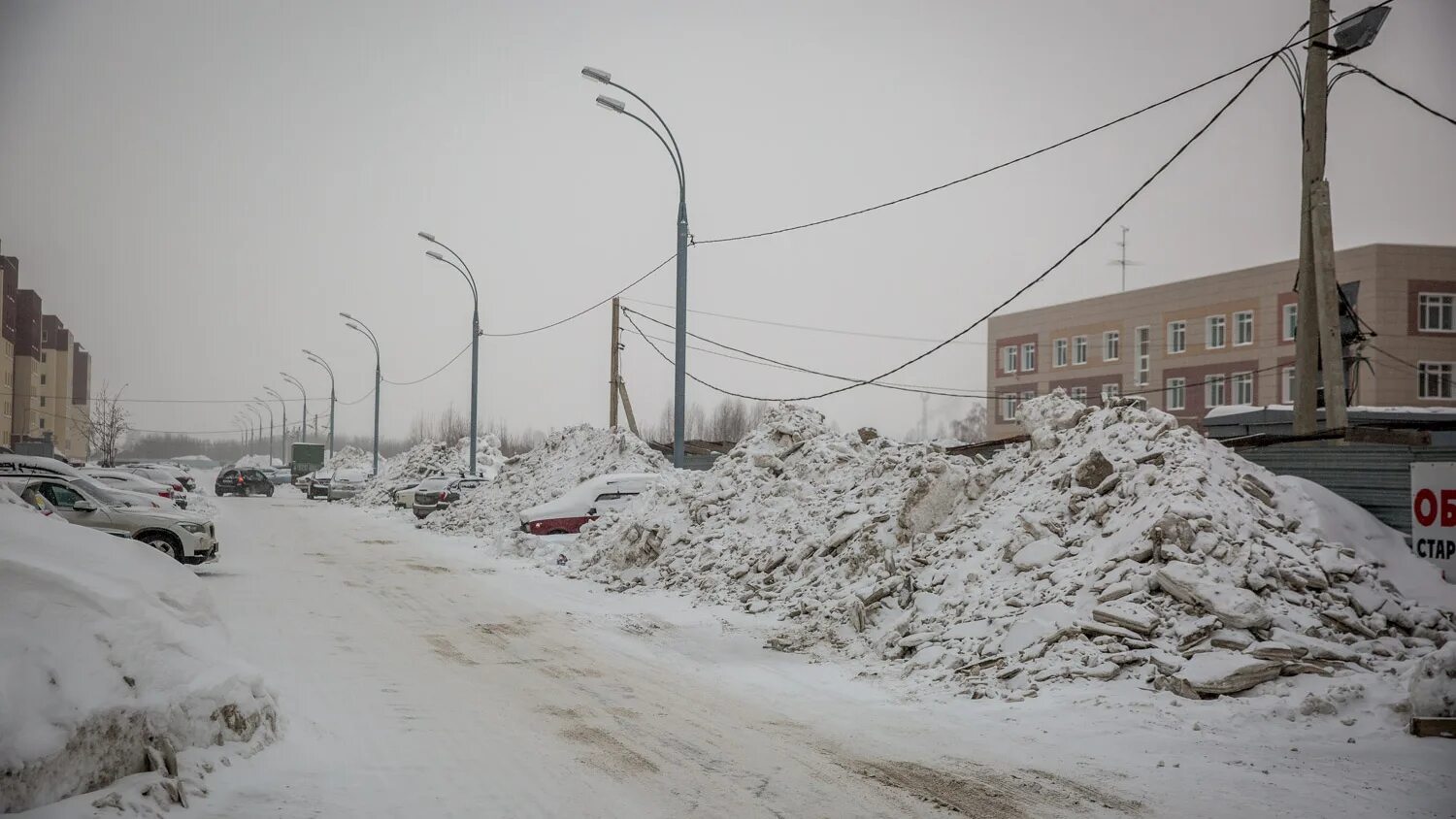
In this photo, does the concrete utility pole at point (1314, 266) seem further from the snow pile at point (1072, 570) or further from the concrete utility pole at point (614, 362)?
the concrete utility pole at point (614, 362)

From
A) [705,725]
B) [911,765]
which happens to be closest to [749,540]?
[705,725]

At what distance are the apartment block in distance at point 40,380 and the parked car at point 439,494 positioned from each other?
1498 cm

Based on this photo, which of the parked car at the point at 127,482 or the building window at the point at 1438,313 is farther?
the building window at the point at 1438,313

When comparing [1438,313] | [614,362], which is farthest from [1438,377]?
[614,362]

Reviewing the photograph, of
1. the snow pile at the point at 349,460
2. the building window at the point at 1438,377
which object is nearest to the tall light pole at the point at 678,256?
the building window at the point at 1438,377

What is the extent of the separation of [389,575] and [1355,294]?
1892 inches

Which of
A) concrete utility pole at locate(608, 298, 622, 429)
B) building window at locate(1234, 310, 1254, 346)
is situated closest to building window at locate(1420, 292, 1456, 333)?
building window at locate(1234, 310, 1254, 346)

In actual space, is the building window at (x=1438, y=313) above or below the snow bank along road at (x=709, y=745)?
above

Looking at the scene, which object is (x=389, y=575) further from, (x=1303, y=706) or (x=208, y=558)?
(x=1303, y=706)

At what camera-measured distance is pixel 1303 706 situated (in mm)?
7117

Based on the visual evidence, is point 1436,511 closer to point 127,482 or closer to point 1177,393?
point 127,482

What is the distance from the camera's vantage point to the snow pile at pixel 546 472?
27312mm

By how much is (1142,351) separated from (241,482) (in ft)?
184

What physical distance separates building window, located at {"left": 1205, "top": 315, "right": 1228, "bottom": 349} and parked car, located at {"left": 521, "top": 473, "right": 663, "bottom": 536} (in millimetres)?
46648
